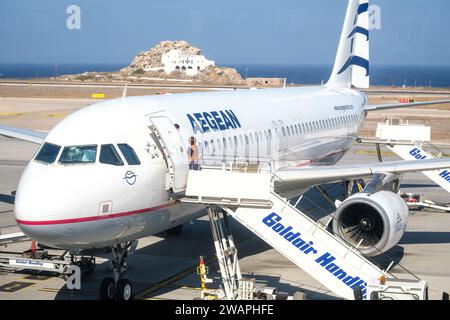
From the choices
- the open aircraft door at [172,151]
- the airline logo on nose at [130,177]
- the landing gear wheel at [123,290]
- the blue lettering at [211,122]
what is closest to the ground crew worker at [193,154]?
the open aircraft door at [172,151]

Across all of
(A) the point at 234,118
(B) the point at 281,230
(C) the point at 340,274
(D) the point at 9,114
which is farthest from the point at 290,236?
(D) the point at 9,114

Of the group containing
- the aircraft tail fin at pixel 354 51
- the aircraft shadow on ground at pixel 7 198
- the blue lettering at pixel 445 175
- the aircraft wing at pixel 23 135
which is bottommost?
the aircraft shadow on ground at pixel 7 198

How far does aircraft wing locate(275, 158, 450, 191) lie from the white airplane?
0.03 m

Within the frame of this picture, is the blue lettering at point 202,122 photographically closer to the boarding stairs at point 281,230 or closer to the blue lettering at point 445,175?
the boarding stairs at point 281,230

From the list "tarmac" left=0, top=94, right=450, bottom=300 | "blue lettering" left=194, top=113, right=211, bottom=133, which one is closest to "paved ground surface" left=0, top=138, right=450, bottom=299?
"tarmac" left=0, top=94, right=450, bottom=300

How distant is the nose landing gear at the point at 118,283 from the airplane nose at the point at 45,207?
7.21ft

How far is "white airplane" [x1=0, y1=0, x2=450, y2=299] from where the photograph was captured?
45.8 feet

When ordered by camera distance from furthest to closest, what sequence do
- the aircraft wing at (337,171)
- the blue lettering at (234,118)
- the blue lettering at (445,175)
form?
1. the blue lettering at (445,175)
2. the blue lettering at (234,118)
3. the aircraft wing at (337,171)

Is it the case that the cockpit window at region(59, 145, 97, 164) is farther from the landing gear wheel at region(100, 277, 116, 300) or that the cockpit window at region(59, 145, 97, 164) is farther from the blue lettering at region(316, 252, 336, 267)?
the blue lettering at region(316, 252, 336, 267)

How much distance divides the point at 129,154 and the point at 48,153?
153 cm

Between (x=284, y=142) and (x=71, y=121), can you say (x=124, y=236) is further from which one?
(x=284, y=142)

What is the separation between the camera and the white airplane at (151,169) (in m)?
14.0

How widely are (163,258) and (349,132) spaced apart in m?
11.6

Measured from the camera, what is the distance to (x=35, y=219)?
13.6 meters
